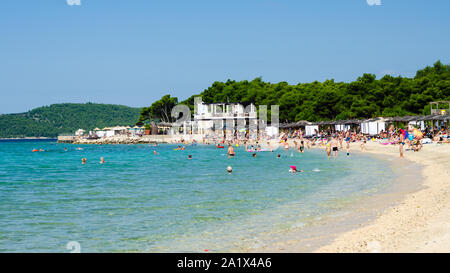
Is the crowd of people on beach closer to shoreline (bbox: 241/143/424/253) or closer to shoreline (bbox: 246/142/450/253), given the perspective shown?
shoreline (bbox: 241/143/424/253)

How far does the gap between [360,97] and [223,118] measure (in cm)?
3113

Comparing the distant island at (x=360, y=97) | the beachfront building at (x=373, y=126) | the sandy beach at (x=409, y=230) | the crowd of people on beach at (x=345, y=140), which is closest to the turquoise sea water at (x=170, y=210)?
the sandy beach at (x=409, y=230)

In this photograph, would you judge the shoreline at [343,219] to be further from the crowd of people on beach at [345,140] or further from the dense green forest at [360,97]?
the dense green forest at [360,97]

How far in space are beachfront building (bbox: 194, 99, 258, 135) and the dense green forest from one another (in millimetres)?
6579

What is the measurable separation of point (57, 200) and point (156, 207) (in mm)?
4752

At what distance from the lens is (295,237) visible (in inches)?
380

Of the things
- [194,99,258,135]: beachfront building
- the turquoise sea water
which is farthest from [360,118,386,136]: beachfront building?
[194,99,258,135]: beachfront building

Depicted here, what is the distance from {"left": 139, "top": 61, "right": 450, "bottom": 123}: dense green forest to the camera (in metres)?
67.3

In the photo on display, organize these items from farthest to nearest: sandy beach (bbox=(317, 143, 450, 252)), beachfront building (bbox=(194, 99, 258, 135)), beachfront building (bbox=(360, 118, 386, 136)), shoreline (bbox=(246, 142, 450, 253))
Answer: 1. beachfront building (bbox=(194, 99, 258, 135))
2. beachfront building (bbox=(360, 118, 386, 136))
3. shoreline (bbox=(246, 142, 450, 253))
4. sandy beach (bbox=(317, 143, 450, 252))

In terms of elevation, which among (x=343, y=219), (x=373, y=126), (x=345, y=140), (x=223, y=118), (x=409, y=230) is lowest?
(x=343, y=219)

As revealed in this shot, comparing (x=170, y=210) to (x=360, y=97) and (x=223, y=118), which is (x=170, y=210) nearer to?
(x=360, y=97)

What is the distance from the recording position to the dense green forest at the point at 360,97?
67312mm

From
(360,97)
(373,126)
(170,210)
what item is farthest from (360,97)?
(170,210)

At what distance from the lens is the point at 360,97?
77.1m
